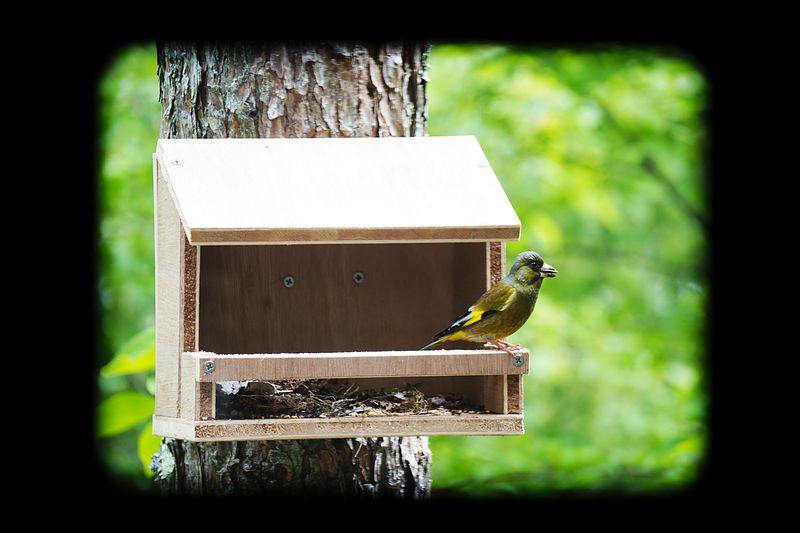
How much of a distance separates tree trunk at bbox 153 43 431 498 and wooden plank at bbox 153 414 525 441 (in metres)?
0.54

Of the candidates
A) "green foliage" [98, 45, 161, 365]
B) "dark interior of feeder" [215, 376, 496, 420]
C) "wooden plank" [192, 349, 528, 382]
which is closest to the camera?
"wooden plank" [192, 349, 528, 382]

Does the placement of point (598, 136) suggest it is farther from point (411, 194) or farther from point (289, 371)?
point (289, 371)

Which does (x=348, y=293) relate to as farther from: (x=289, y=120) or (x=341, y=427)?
(x=341, y=427)

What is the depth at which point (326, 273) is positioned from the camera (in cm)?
332

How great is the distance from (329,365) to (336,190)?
563mm

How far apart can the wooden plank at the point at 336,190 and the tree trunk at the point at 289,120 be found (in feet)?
0.78

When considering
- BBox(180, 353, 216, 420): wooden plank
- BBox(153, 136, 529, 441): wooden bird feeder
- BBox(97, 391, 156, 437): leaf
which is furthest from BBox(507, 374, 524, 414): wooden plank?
BBox(97, 391, 156, 437): leaf

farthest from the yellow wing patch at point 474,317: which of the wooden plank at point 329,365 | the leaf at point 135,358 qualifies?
the leaf at point 135,358

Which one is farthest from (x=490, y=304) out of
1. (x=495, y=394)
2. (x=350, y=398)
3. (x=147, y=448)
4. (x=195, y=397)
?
(x=147, y=448)

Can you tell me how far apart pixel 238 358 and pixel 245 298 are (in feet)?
2.52

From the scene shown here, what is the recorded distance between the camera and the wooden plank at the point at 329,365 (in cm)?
245

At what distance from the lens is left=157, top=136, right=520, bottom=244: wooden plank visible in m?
2.54

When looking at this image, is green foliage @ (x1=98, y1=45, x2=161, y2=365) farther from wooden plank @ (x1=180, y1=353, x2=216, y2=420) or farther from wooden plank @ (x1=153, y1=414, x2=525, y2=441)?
wooden plank @ (x1=153, y1=414, x2=525, y2=441)

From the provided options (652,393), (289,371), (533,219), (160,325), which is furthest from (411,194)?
(652,393)
